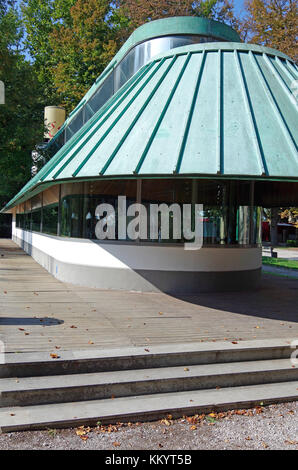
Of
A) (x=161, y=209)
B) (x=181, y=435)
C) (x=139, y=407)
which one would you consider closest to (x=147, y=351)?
(x=139, y=407)

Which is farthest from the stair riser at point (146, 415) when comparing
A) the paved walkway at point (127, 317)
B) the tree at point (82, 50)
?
the tree at point (82, 50)

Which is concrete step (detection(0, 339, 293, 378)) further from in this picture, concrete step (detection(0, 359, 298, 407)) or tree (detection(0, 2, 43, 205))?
tree (detection(0, 2, 43, 205))

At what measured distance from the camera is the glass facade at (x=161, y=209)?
10.5 m

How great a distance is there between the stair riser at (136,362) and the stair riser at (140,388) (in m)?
0.37

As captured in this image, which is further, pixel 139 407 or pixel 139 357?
pixel 139 357

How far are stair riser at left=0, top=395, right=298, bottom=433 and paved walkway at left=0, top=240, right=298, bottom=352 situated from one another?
133cm

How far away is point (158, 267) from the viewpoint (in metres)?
10.4

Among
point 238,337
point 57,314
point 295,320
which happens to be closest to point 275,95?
point 295,320

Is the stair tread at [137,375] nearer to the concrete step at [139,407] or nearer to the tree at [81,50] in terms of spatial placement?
the concrete step at [139,407]

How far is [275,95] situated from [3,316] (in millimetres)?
7166

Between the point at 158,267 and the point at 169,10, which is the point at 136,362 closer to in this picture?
the point at 158,267

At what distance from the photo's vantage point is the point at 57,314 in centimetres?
789

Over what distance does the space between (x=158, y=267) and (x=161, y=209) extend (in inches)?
56.2

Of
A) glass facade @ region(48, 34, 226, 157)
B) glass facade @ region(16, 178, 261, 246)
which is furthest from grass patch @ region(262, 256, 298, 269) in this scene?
glass facade @ region(48, 34, 226, 157)
